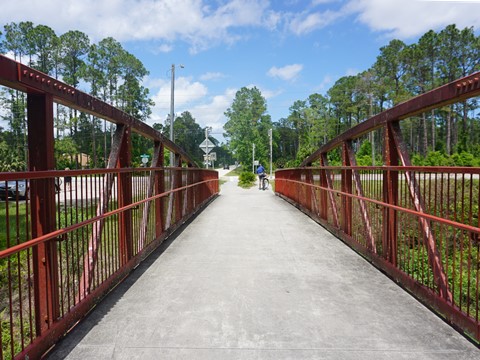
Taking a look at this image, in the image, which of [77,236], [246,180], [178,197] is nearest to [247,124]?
[246,180]

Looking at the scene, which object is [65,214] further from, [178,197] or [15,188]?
[178,197]

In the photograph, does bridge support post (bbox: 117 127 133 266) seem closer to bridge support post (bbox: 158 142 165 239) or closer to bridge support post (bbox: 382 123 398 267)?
bridge support post (bbox: 158 142 165 239)

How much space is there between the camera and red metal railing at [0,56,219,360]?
8.78ft

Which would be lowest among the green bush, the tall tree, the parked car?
the green bush

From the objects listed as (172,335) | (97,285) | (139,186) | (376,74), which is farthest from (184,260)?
(376,74)

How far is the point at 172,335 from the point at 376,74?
58.5 metres

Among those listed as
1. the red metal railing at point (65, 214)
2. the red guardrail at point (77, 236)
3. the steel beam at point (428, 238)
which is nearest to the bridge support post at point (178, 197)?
the red guardrail at point (77, 236)

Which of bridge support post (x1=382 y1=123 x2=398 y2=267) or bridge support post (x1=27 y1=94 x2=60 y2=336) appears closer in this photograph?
bridge support post (x1=27 y1=94 x2=60 y2=336)

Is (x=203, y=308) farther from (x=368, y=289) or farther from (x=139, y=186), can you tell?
(x=139, y=186)

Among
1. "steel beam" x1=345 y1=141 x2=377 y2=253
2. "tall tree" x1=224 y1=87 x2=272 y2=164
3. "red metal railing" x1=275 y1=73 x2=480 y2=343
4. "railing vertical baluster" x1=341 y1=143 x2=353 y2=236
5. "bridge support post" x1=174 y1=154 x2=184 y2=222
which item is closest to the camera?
"red metal railing" x1=275 y1=73 x2=480 y2=343

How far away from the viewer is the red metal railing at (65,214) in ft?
8.78

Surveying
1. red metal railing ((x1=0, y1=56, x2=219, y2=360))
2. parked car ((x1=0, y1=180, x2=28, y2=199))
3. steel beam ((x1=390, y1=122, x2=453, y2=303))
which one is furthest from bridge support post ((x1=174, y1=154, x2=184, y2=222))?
steel beam ((x1=390, y1=122, x2=453, y2=303))

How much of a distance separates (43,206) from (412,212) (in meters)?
3.30

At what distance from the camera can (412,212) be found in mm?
3887
